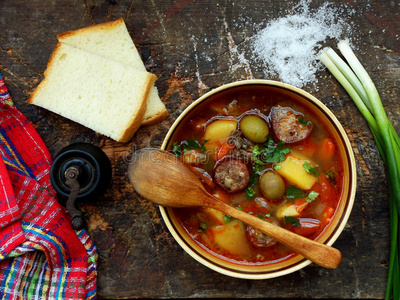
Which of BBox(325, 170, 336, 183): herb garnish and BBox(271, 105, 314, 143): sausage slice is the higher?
BBox(271, 105, 314, 143): sausage slice

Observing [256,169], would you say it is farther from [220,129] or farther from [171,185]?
[171,185]

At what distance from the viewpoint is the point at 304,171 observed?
2057 mm

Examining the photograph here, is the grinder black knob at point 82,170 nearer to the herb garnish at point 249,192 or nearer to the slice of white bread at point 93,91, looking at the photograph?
the slice of white bread at point 93,91

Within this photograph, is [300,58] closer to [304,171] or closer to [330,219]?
[304,171]

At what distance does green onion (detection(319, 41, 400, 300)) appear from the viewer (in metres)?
2.15

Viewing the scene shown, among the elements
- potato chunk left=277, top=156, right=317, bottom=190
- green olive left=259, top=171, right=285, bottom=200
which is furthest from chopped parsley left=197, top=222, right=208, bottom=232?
potato chunk left=277, top=156, right=317, bottom=190

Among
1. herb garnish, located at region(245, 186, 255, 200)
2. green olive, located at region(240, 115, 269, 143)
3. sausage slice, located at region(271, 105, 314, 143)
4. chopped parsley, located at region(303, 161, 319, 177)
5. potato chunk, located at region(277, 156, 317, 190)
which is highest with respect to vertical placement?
sausage slice, located at region(271, 105, 314, 143)

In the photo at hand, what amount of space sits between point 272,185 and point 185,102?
0.74m

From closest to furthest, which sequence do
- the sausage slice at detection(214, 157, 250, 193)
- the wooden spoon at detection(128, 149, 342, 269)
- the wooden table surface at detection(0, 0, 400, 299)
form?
the wooden spoon at detection(128, 149, 342, 269) < the sausage slice at detection(214, 157, 250, 193) < the wooden table surface at detection(0, 0, 400, 299)

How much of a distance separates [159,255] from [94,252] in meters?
0.41

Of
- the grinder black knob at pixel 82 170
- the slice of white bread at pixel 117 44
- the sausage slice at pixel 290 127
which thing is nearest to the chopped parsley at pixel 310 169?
the sausage slice at pixel 290 127

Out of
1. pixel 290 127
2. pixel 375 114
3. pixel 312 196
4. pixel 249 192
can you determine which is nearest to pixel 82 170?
pixel 249 192

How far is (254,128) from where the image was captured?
6.71 ft

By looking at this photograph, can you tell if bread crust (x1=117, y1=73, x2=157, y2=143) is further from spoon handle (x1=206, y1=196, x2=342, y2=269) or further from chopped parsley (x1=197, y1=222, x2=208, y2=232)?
spoon handle (x1=206, y1=196, x2=342, y2=269)
